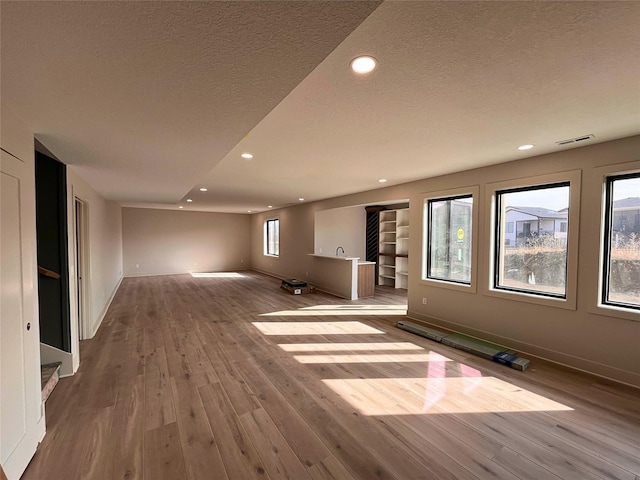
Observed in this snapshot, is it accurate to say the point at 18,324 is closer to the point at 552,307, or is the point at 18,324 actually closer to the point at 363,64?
the point at 363,64

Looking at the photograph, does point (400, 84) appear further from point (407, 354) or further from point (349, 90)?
point (407, 354)

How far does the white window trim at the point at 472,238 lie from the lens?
157 inches

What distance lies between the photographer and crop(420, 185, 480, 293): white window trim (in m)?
3.99

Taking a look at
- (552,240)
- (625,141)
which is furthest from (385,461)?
(625,141)

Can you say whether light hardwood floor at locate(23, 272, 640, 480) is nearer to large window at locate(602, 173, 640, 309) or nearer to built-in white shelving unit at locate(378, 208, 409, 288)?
large window at locate(602, 173, 640, 309)

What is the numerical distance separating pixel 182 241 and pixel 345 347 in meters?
8.80

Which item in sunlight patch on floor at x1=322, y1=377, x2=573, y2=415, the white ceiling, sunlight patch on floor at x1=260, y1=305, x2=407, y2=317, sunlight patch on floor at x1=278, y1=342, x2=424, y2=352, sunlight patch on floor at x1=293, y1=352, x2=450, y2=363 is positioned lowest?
sunlight patch on floor at x1=260, y1=305, x2=407, y2=317

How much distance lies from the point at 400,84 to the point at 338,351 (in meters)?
3.02

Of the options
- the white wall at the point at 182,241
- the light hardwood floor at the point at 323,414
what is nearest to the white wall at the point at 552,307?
the light hardwood floor at the point at 323,414

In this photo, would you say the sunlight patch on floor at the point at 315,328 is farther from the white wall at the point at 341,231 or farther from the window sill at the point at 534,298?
the white wall at the point at 341,231

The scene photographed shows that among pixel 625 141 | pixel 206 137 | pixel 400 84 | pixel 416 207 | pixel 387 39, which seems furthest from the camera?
pixel 416 207

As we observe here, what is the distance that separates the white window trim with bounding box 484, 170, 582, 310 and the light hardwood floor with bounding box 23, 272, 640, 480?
30.0 inches

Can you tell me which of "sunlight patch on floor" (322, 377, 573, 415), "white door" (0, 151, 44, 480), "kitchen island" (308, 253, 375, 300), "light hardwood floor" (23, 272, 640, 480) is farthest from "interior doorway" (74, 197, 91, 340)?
"kitchen island" (308, 253, 375, 300)

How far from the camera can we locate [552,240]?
3412mm
